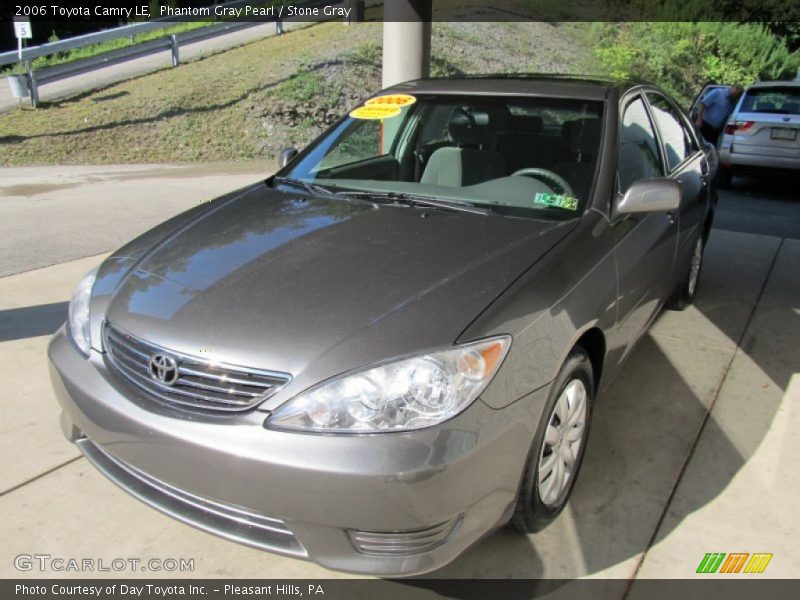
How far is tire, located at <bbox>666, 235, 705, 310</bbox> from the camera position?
4.80m

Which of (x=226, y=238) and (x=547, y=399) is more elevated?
(x=226, y=238)

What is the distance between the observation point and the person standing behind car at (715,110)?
1180 centimetres

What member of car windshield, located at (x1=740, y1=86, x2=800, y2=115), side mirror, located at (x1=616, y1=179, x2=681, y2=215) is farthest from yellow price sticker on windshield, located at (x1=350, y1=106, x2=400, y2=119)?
car windshield, located at (x1=740, y1=86, x2=800, y2=115)

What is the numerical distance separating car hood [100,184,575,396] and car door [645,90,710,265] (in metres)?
1.61

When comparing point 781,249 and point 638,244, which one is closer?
point 638,244

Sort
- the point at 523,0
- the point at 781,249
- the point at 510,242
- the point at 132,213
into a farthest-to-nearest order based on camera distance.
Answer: the point at 523,0
the point at 132,213
the point at 781,249
the point at 510,242

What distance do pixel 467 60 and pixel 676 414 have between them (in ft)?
53.9

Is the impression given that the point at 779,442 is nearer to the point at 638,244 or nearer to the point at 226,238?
the point at 638,244

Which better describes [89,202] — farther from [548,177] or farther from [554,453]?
[554,453]

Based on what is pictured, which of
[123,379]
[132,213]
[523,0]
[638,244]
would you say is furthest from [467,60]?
[123,379]

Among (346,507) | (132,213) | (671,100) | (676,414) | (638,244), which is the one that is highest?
(671,100)

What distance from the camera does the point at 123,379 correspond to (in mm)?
2387

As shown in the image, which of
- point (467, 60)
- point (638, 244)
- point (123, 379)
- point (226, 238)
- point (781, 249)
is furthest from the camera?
point (467, 60)

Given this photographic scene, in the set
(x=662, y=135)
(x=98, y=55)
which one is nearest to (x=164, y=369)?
(x=662, y=135)
